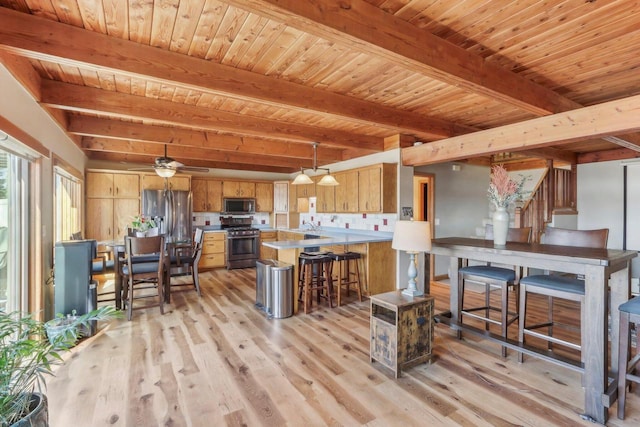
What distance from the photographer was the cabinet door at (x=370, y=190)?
4.77 meters

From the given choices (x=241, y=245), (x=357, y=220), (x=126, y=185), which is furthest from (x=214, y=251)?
(x=357, y=220)

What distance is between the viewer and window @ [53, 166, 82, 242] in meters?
4.15

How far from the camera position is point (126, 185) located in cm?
612

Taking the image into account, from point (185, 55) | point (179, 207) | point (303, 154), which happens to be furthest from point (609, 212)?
point (179, 207)

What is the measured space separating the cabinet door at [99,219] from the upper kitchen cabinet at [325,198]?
4.04 meters

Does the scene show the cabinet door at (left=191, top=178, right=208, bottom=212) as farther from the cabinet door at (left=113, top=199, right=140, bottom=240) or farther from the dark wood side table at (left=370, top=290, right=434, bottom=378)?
the dark wood side table at (left=370, top=290, right=434, bottom=378)

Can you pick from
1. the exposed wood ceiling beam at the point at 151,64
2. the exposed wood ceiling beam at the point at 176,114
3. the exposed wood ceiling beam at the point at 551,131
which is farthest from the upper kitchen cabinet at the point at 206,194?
the exposed wood ceiling beam at the point at 551,131

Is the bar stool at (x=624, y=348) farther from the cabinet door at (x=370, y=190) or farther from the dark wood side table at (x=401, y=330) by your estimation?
the cabinet door at (x=370, y=190)

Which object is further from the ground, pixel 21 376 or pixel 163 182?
pixel 163 182

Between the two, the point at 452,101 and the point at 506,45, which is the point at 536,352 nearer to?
the point at 506,45

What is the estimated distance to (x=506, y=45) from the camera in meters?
2.33

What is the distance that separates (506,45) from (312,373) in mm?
2988

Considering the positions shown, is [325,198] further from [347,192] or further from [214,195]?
[214,195]

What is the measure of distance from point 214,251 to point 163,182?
1.81m
